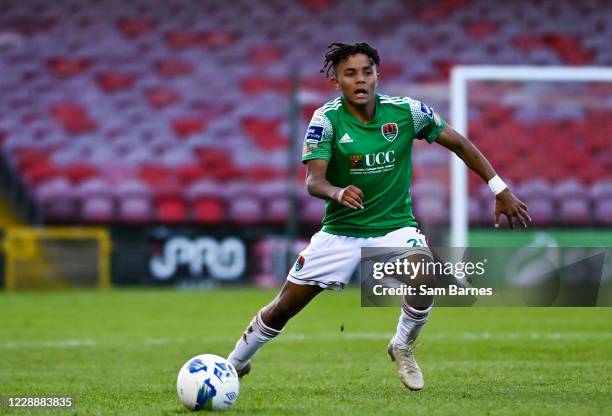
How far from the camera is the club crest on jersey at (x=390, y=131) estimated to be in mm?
6297

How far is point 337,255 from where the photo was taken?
20.5ft

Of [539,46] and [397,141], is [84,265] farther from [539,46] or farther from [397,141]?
[397,141]

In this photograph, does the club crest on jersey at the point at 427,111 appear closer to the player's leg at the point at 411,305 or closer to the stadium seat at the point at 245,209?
the player's leg at the point at 411,305

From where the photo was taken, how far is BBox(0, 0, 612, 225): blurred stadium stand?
60.8ft

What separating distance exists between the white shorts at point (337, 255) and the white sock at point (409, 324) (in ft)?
1.19

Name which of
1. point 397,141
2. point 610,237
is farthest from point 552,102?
point 397,141

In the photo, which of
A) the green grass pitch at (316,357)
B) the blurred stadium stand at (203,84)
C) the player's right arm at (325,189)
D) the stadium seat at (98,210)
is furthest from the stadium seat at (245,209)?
the player's right arm at (325,189)

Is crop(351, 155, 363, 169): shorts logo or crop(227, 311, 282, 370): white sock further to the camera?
crop(227, 311, 282, 370): white sock

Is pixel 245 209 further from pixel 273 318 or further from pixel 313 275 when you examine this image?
pixel 313 275

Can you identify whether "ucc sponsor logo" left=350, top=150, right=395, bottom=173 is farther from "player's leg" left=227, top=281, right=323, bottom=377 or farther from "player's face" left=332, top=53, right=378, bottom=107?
"player's leg" left=227, top=281, right=323, bottom=377

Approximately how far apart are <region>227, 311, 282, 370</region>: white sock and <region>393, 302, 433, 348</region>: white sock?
713mm

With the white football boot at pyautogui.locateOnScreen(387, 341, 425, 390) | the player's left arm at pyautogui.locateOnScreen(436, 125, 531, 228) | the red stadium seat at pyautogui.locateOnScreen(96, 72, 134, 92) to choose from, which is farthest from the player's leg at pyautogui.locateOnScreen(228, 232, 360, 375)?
the red stadium seat at pyautogui.locateOnScreen(96, 72, 134, 92)

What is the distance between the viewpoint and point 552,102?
14633 millimetres

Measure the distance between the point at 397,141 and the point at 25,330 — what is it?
5.91m
